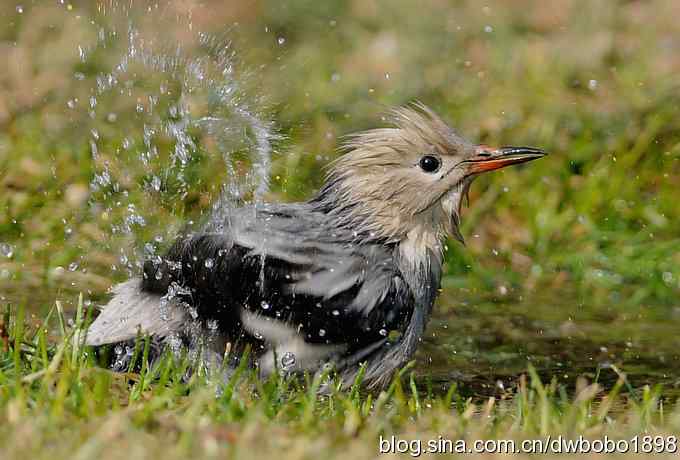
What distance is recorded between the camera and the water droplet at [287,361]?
422cm

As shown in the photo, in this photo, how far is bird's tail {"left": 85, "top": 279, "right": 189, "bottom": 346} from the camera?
169 inches

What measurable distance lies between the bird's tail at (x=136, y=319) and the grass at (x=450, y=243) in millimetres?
97

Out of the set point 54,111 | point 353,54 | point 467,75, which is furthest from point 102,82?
point 467,75

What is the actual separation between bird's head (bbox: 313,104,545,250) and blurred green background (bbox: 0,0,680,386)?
0.60m

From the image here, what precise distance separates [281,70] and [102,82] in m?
1.14

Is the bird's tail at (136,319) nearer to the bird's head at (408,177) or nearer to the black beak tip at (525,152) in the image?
the bird's head at (408,177)

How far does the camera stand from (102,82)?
7902 mm

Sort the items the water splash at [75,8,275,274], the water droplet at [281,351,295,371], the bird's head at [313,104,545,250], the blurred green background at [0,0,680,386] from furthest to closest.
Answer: the blurred green background at [0,0,680,386], the water splash at [75,8,275,274], the bird's head at [313,104,545,250], the water droplet at [281,351,295,371]

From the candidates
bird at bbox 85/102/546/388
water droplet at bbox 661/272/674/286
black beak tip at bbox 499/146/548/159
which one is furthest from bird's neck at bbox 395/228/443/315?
water droplet at bbox 661/272/674/286

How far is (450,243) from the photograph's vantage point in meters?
6.59

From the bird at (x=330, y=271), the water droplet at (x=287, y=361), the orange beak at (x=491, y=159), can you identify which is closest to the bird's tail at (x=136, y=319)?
the bird at (x=330, y=271)

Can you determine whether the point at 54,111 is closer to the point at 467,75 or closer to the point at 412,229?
the point at 467,75

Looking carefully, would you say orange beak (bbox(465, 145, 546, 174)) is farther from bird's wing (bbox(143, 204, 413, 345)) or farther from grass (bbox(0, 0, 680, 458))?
grass (bbox(0, 0, 680, 458))

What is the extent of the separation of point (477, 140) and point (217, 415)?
4.21m
